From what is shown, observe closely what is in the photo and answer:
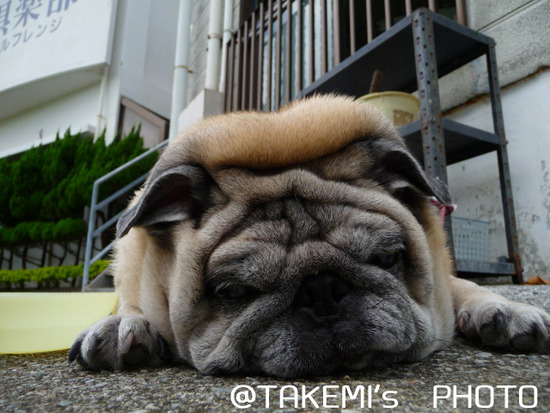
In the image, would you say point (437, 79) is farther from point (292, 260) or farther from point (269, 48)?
point (269, 48)

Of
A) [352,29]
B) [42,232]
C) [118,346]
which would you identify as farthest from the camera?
[42,232]

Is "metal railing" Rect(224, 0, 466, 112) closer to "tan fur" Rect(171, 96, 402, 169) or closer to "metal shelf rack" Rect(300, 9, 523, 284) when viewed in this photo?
"metal shelf rack" Rect(300, 9, 523, 284)

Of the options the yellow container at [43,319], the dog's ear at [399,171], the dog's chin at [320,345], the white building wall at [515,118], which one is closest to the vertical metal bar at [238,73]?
the white building wall at [515,118]

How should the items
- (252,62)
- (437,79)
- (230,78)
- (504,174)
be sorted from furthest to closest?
(230,78), (252,62), (504,174), (437,79)

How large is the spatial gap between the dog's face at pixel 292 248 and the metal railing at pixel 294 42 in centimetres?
464

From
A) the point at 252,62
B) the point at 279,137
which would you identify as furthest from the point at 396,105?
the point at 252,62

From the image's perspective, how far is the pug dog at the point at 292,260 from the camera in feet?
6.05

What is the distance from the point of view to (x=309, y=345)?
1.76 meters

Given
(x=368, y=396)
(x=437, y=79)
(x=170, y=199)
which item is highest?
(x=437, y=79)

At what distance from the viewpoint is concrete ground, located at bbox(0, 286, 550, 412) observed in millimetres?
1452

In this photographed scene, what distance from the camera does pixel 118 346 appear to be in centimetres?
215

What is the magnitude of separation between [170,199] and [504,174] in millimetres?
4171

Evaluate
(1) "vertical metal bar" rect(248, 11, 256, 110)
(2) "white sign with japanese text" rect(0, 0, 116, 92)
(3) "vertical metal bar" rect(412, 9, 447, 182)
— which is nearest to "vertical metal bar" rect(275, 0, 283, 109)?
(1) "vertical metal bar" rect(248, 11, 256, 110)

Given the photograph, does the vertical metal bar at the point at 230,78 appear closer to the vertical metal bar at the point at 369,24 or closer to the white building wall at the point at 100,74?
the vertical metal bar at the point at 369,24
